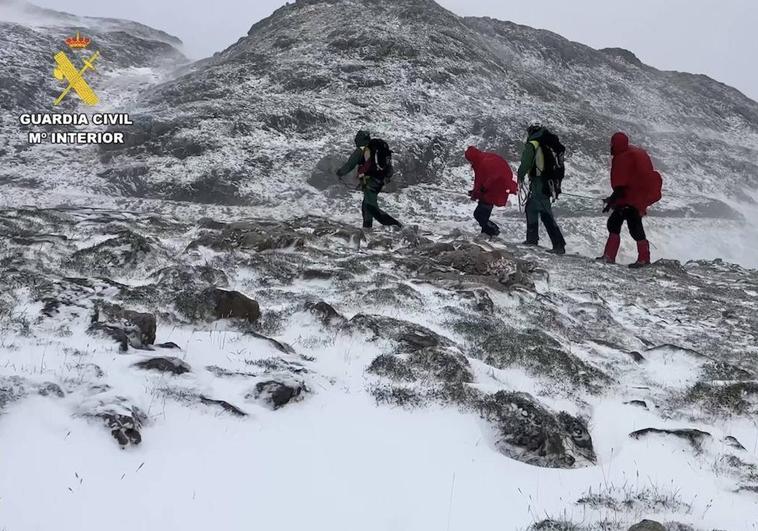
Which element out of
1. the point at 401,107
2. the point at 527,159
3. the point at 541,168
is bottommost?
the point at 541,168

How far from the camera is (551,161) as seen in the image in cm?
1316

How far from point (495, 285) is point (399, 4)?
3340cm

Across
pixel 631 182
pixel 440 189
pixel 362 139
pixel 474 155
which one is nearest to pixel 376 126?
pixel 440 189

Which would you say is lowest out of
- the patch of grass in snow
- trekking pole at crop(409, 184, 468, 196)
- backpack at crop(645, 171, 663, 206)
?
the patch of grass in snow

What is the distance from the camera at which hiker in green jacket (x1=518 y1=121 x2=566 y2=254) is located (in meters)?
13.0

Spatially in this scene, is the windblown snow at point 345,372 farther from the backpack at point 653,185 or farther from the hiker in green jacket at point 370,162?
the backpack at point 653,185

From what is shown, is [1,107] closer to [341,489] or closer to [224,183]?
[224,183]

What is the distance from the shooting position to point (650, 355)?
740 centimetres

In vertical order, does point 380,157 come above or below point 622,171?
below

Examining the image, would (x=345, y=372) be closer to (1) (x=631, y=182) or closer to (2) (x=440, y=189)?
(1) (x=631, y=182)

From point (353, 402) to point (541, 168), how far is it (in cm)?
941

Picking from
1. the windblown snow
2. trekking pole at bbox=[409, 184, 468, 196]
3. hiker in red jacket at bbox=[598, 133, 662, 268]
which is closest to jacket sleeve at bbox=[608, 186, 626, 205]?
hiker in red jacket at bbox=[598, 133, 662, 268]

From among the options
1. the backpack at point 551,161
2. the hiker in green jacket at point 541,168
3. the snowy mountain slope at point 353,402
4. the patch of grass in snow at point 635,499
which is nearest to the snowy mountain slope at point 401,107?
the hiker in green jacket at point 541,168

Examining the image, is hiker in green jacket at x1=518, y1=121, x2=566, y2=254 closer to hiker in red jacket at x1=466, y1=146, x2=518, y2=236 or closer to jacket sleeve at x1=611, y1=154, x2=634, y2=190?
hiker in red jacket at x1=466, y1=146, x2=518, y2=236
